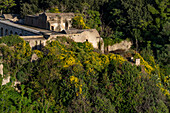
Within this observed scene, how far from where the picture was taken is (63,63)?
19.7 metres

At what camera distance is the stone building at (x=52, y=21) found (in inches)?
1262

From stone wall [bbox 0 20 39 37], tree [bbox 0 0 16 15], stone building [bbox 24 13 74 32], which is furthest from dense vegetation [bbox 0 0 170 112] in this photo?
tree [bbox 0 0 16 15]

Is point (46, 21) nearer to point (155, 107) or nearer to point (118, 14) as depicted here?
point (118, 14)

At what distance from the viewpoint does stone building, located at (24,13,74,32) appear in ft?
105

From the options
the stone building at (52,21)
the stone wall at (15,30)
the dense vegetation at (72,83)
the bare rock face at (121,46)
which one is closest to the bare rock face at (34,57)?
the dense vegetation at (72,83)

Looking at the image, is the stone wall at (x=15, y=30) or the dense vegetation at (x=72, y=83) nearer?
the dense vegetation at (x=72, y=83)

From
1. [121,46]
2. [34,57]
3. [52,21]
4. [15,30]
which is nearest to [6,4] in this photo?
[15,30]

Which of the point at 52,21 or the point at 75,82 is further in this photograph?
the point at 52,21

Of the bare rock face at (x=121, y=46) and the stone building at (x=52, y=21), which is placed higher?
the stone building at (x=52, y=21)

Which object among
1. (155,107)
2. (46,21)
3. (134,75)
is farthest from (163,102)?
(46,21)

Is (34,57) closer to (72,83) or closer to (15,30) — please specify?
(72,83)

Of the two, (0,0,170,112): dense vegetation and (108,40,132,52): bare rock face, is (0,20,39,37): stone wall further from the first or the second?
(108,40,132,52): bare rock face

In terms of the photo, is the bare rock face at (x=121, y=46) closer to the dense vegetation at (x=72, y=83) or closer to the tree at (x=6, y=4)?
the dense vegetation at (x=72, y=83)

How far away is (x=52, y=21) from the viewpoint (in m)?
32.1
